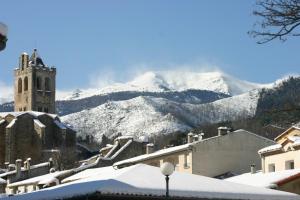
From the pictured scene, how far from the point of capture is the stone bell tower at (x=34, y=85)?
168m

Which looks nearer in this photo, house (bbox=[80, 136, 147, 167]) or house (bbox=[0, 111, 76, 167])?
house (bbox=[80, 136, 147, 167])

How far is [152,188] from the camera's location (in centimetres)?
2586

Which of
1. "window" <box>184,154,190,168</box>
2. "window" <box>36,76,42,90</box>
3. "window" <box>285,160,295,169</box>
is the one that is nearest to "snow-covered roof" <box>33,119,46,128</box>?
"window" <box>36,76,42,90</box>

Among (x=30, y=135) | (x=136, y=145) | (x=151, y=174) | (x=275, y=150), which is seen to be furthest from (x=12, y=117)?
(x=151, y=174)

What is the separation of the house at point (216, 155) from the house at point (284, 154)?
896 cm

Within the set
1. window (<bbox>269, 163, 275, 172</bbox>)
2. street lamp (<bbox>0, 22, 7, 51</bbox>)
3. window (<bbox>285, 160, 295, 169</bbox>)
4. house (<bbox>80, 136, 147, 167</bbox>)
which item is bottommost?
window (<bbox>269, 163, 275, 172</bbox>)

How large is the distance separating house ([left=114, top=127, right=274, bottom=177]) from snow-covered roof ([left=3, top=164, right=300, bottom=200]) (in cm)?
2620

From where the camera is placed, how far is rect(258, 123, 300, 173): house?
43.8 metres

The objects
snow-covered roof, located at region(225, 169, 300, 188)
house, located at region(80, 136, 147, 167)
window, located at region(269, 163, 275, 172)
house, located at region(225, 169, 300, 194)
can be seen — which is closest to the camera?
snow-covered roof, located at region(225, 169, 300, 188)

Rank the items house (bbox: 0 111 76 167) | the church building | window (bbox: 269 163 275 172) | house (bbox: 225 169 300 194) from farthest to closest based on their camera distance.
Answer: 1. house (bbox: 0 111 76 167)
2. the church building
3. window (bbox: 269 163 275 172)
4. house (bbox: 225 169 300 194)

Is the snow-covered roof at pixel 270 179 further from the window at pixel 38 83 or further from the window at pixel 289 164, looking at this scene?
the window at pixel 38 83

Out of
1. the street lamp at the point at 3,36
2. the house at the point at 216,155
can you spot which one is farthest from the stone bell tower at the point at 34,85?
the street lamp at the point at 3,36

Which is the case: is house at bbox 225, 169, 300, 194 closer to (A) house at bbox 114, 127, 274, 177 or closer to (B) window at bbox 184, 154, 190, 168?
(B) window at bbox 184, 154, 190, 168

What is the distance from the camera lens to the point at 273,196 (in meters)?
28.1
